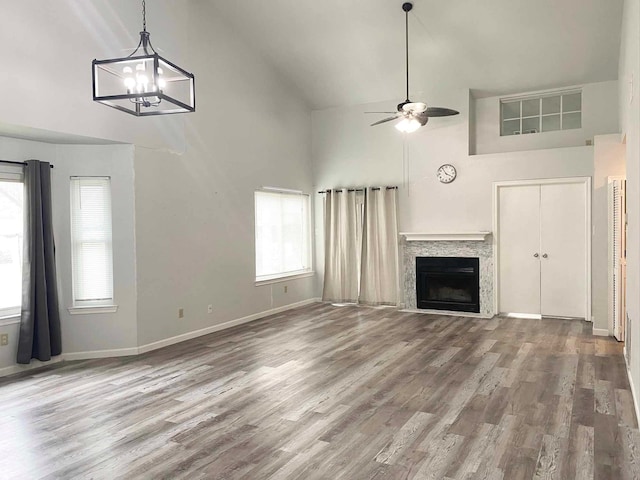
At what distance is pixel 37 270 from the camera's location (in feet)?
16.5

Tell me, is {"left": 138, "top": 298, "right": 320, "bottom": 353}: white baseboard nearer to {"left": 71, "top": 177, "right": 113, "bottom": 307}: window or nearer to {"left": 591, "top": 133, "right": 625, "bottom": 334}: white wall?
{"left": 71, "top": 177, "right": 113, "bottom": 307}: window

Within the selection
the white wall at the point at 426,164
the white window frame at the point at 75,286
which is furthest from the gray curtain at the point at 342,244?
the white window frame at the point at 75,286

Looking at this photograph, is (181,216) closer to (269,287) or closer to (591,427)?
(269,287)

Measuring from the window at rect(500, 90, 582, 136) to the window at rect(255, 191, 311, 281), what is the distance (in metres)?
3.63

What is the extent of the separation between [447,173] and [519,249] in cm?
160

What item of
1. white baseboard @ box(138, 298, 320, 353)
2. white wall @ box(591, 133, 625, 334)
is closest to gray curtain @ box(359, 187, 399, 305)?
white baseboard @ box(138, 298, 320, 353)

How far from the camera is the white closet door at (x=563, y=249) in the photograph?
711 centimetres

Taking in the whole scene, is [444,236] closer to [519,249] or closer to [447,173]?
[447,173]

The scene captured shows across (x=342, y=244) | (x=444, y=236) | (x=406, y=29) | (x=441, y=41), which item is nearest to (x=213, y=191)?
(x=342, y=244)

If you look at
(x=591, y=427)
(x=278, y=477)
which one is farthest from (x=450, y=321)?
(x=278, y=477)

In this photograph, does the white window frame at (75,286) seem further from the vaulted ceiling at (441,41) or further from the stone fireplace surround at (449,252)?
the stone fireplace surround at (449,252)

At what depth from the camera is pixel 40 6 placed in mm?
4555

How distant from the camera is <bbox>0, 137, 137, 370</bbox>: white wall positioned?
535 cm

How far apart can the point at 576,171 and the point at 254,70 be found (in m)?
4.94
